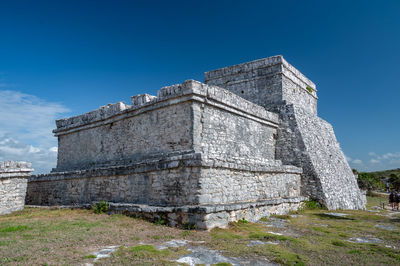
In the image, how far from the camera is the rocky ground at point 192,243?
487cm

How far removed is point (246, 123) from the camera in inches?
460

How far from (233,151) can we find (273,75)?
581 cm

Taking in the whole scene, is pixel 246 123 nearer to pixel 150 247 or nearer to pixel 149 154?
pixel 149 154

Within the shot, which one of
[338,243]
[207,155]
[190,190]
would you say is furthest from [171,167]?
[338,243]

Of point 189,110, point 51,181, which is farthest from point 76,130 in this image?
point 189,110

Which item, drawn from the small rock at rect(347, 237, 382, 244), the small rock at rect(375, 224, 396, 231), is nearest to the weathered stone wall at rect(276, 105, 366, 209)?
the small rock at rect(375, 224, 396, 231)

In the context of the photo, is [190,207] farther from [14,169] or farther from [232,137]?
[14,169]

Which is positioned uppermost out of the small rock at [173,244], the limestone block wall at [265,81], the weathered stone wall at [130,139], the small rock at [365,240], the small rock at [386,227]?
the limestone block wall at [265,81]

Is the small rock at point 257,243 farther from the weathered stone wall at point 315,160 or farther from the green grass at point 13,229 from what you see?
the weathered stone wall at point 315,160

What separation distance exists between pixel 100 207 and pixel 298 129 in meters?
8.92

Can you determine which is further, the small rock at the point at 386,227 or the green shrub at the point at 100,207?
the green shrub at the point at 100,207

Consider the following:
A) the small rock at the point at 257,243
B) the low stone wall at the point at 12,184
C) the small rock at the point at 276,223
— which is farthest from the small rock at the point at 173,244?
the low stone wall at the point at 12,184

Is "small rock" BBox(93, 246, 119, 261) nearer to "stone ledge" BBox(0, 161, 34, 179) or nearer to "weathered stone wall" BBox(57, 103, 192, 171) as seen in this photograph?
"weathered stone wall" BBox(57, 103, 192, 171)

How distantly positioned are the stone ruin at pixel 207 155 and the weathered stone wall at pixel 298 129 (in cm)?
5
